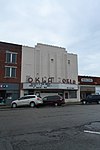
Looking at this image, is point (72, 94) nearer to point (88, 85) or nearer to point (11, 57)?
point (88, 85)

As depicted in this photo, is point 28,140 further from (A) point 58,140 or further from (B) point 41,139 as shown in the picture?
(A) point 58,140

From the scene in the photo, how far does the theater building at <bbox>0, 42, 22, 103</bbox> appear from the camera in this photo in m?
38.9

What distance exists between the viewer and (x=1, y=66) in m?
39.1

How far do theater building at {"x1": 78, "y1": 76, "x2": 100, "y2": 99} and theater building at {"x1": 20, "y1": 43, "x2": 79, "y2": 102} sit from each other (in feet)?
9.70

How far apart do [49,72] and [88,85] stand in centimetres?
1181

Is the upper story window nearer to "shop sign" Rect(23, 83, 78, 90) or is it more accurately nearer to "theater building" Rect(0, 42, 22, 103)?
"theater building" Rect(0, 42, 22, 103)

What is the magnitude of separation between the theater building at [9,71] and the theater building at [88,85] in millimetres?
15595

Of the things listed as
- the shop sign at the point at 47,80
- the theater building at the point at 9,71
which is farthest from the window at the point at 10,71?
the shop sign at the point at 47,80

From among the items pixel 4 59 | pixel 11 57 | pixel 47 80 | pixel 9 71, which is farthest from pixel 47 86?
pixel 4 59

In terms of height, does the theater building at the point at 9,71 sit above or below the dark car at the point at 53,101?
above

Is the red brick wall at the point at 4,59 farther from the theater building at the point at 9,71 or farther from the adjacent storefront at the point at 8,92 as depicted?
the adjacent storefront at the point at 8,92

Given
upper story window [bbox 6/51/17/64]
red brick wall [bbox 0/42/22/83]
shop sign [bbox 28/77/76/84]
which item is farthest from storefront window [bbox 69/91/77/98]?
upper story window [bbox 6/51/17/64]

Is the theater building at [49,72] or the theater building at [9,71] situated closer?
the theater building at [9,71]

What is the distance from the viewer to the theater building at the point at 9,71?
38.9 metres
